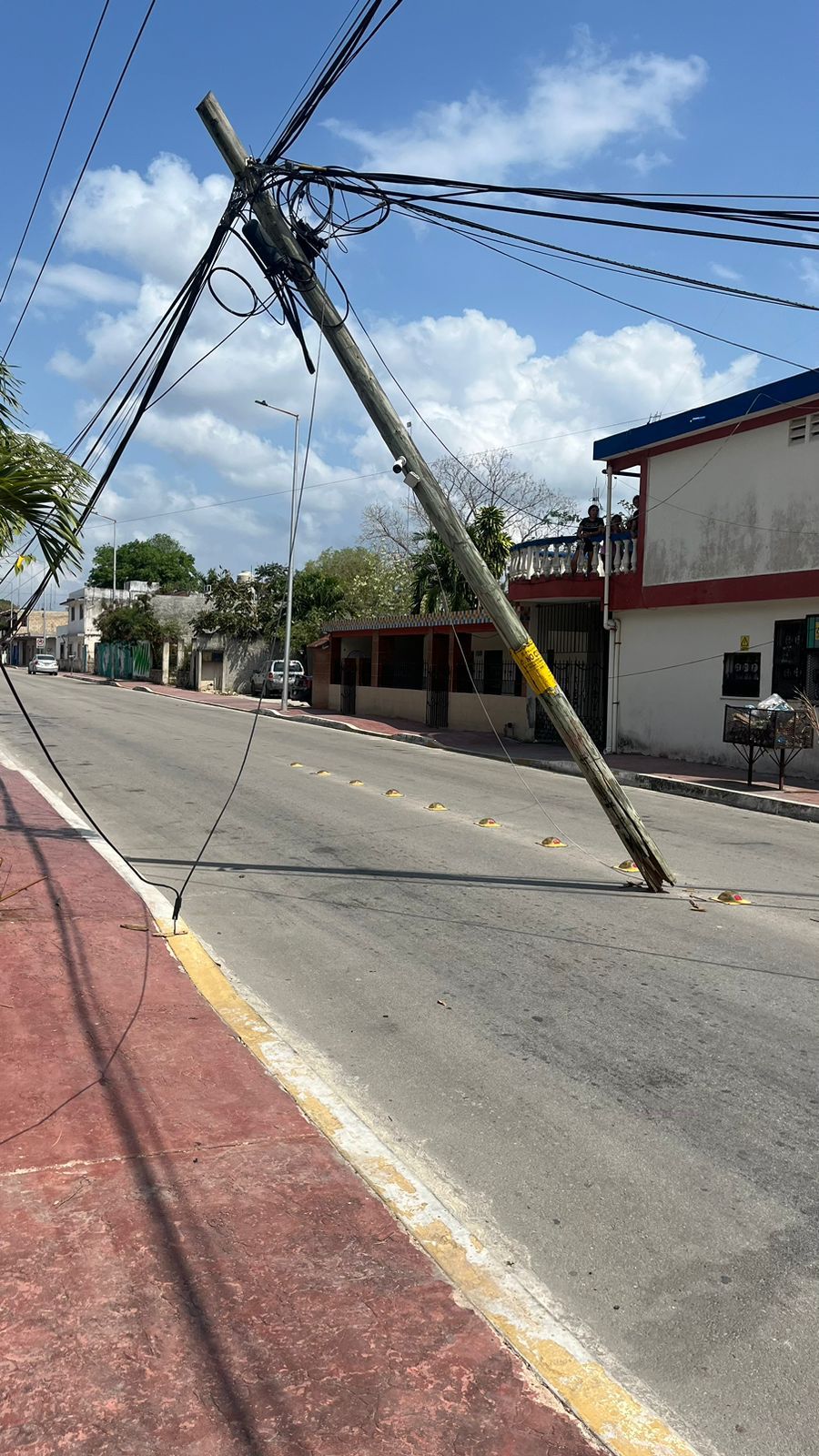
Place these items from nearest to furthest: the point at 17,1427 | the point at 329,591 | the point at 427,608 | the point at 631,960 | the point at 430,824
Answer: the point at 17,1427 → the point at 631,960 → the point at 430,824 → the point at 427,608 → the point at 329,591

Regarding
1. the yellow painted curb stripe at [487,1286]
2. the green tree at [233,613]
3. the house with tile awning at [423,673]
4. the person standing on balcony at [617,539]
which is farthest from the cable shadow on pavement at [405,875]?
the green tree at [233,613]

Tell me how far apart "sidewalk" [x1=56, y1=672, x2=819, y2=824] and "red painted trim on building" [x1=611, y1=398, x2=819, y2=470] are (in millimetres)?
5924

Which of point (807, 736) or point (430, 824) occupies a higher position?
point (807, 736)

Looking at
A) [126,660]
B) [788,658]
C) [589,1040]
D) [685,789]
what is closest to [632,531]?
[788,658]

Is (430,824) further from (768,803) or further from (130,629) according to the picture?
(130,629)

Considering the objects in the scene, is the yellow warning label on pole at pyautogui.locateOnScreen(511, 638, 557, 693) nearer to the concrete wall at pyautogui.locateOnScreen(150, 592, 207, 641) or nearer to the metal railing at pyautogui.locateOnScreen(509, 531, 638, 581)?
the metal railing at pyautogui.locateOnScreen(509, 531, 638, 581)

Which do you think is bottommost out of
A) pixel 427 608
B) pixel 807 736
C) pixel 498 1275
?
pixel 498 1275

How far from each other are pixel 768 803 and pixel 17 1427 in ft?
46.1

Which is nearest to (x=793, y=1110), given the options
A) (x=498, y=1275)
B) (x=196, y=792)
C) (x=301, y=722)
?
(x=498, y=1275)

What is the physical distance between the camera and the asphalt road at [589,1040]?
3.34 metres

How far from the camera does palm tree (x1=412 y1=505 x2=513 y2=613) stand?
1255 inches

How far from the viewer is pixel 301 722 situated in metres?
32.2

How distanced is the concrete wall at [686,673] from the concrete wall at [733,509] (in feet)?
2.49

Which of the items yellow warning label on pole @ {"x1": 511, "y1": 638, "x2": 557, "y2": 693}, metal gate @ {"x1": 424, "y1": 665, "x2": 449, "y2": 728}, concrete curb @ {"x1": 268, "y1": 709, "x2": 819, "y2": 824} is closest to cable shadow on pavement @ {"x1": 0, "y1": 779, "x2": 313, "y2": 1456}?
yellow warning label on pole @ {"x1": 511, "y1": 638, "x2": 557, "y2": 693}
